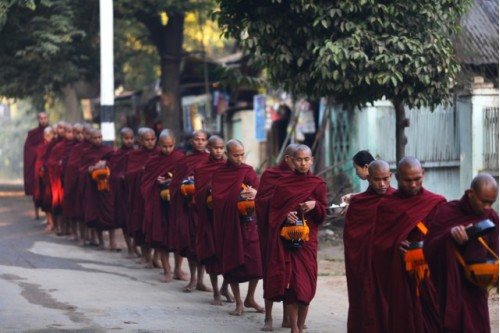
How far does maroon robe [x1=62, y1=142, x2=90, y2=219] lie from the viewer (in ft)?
53.5

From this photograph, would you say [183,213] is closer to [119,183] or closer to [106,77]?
[119,183]

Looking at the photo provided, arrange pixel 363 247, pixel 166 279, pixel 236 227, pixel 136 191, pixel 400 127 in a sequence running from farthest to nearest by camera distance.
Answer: pixel 136 191, pixel 400 127, pixel 166 279, pixel 236 227, pixel 363 247

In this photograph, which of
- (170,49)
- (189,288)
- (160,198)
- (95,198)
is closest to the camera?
(189,288)

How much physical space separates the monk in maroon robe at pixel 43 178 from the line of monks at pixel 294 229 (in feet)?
8.27

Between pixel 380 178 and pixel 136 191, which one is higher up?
pixel 380 178

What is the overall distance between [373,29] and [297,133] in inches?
319

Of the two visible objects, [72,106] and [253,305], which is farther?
A: [72,106]

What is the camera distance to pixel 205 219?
11016 mm

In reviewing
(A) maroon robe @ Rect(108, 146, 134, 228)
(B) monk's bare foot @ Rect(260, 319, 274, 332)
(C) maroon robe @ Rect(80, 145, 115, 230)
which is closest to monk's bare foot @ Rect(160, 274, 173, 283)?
(A) maroon robe @ Rect(108, 146, 134, 228)

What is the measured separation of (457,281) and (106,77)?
1077 centimetres

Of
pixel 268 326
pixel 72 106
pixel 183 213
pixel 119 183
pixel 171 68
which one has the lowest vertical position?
pixel 268 326

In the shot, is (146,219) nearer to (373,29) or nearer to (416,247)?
(373,29)

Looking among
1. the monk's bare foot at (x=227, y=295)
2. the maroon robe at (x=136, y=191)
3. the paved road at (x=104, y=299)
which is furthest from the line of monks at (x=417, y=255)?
the maroon robe at (x=136, y=191)

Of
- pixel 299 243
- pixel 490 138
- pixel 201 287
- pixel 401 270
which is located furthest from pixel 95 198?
pixel 401 270
